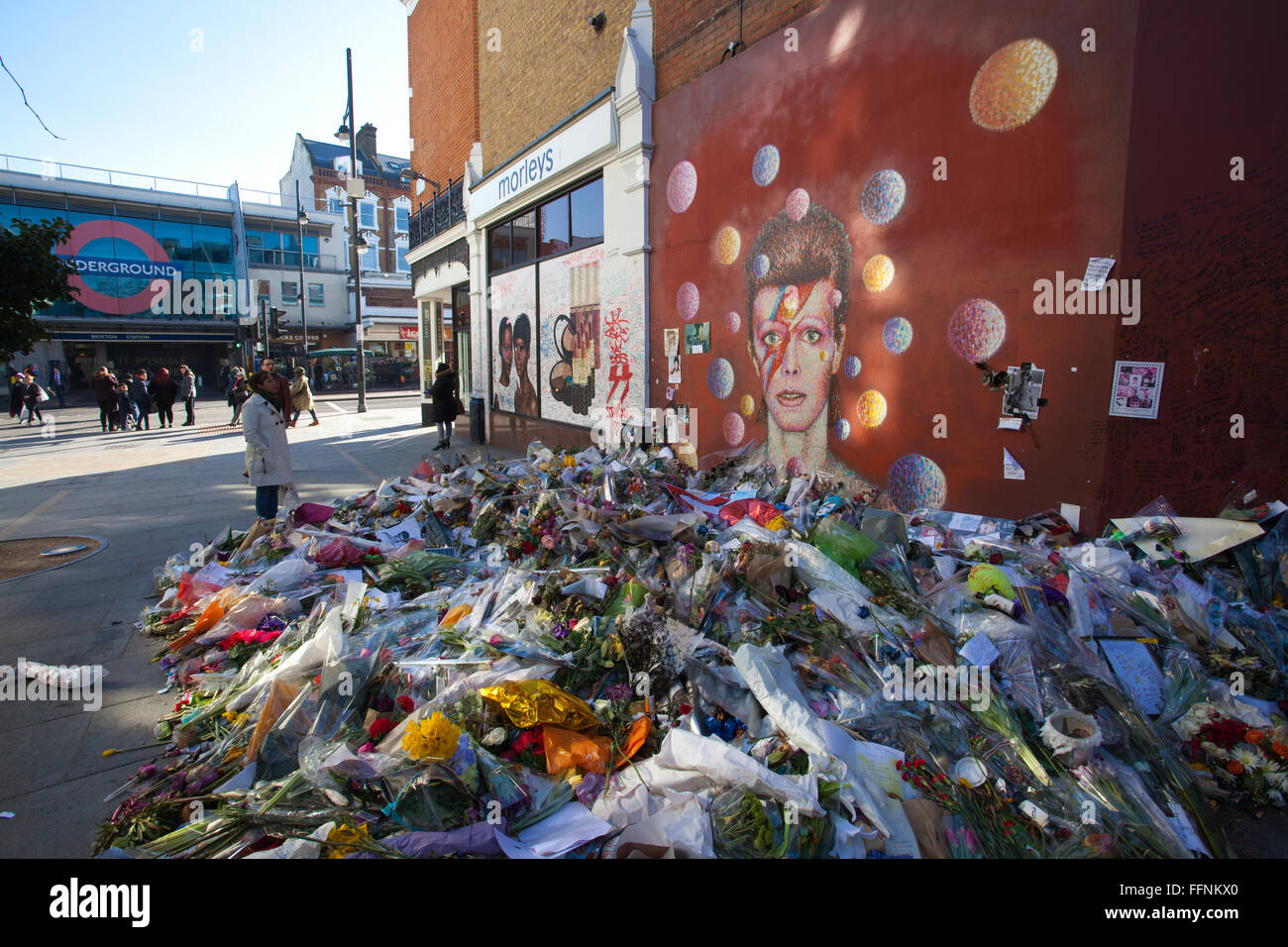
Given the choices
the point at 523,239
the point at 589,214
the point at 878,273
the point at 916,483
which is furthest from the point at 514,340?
the point at 916,483

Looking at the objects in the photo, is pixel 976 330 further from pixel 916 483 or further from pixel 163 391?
pixel 163 391

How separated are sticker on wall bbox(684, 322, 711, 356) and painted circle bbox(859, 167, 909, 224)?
2609mm

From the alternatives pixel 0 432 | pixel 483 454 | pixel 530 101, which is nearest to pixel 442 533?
pixel 483 454

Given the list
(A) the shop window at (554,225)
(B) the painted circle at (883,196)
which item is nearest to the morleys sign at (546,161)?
(A) the shop window at (554,225)

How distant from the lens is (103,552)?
279 inches

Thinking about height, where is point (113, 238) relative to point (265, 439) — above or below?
above

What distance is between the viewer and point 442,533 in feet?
21.8

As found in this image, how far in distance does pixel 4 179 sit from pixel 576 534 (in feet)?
137

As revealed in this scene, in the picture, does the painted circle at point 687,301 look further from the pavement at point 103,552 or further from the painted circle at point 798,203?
the pavement at point 103,552

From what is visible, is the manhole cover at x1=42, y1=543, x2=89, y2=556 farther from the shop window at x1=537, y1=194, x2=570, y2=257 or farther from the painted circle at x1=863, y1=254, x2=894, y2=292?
the painted circle at x1=863, y1=254, x2=894, y2=292

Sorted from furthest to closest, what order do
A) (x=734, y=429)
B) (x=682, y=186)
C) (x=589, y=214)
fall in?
1. (x=589, y=214)
2. (x=682, y=186)
3. (x=734, y=429)

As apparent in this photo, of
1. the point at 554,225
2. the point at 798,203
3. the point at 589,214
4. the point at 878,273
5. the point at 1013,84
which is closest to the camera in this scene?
the point at 1013,84

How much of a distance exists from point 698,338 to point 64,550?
7.46m

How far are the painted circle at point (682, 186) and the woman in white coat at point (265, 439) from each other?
5.35 m
